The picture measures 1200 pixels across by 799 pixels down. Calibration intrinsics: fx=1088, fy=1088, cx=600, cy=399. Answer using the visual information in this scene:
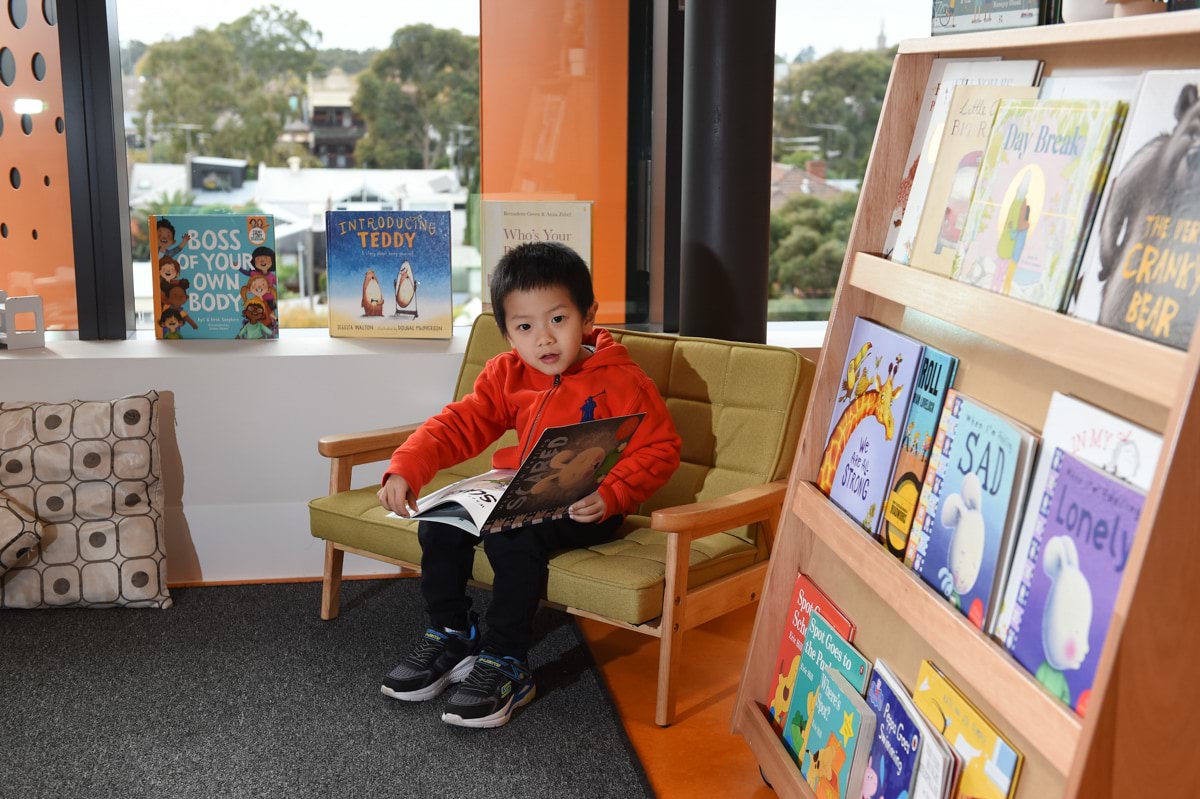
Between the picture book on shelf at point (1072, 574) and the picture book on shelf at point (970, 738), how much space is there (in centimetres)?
16

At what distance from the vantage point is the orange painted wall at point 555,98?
3.49m

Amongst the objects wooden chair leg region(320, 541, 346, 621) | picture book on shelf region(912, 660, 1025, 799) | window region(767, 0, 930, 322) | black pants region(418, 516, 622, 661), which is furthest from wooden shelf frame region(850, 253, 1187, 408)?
window region(767, 0, 930, 322)

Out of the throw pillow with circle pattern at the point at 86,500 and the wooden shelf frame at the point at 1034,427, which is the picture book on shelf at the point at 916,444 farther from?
the throw pillow with circle pattern at the point at 86,500

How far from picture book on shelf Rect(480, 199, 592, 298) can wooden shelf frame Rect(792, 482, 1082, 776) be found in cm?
177

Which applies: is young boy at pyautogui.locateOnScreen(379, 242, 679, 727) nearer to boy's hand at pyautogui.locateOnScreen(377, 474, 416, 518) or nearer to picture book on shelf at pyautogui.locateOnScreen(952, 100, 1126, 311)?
boy's hand at pyautogui.locateOnScreen(377, 474, 416, 518)

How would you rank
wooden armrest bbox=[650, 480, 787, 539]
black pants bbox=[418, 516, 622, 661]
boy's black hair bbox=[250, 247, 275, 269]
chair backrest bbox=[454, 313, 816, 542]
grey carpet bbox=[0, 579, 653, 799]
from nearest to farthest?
grey carpet bbox=[0, 579, 653, 799] → wooden armrest bbox=[650, 480, 787, 539] → black pants bbox=[418, 516, 622, 661] → chair backrest bbox=[454, 313, 816, 542] → boy's black hair bbox=[250, 247, 275, 269]

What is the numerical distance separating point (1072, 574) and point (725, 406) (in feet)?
5.00

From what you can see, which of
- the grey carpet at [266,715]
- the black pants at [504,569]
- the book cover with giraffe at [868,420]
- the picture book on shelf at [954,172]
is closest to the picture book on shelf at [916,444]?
the book cover with giraffe at [868,420]

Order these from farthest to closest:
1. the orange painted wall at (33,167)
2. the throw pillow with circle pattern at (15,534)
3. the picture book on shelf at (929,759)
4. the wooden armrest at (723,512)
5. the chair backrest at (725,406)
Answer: the orange painted wall at (33,167), the throw pillow with circle pattern at (15,534), the chair backrest at (725,406), the wooden armrest at (723,512), the picture book on shelf at (929,759)

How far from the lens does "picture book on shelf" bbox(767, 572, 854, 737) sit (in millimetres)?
2023

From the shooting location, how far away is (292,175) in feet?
11.6

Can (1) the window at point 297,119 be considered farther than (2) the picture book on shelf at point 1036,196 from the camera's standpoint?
Yes

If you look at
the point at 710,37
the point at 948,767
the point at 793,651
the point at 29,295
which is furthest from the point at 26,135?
the point at 948,767

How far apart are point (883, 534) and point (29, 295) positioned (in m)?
2.74
